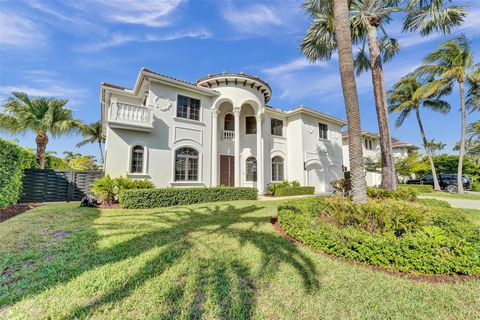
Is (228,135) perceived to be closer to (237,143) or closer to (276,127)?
(237,143)

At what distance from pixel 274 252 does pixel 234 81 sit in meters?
12.8

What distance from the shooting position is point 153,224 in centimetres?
628

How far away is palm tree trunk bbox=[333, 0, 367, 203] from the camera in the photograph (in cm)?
636

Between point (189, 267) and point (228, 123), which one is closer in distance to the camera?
point (189, 267)

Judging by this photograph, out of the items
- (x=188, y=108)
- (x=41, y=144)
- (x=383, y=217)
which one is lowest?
(x=383, y=217)

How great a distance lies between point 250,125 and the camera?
17.2m

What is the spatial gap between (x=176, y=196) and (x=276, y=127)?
11828 millimetres

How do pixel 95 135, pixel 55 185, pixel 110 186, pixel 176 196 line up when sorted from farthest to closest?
pixel 95 135 → pixel 55 185 → pixel 176 196 → pixel 110 186

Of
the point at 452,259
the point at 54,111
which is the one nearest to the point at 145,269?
the point at 452,259

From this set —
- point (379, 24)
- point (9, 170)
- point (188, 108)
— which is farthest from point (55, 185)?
point (379, 24)

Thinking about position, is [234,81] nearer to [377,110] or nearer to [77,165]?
[377,110]

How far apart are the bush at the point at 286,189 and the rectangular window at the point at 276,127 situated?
4857 mm

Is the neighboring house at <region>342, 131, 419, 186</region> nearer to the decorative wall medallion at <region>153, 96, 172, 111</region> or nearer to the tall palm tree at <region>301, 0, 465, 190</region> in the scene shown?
the tall palm tree at <region>301, 0, 465, 190</region>

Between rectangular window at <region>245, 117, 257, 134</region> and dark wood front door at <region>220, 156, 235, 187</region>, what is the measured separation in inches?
120
